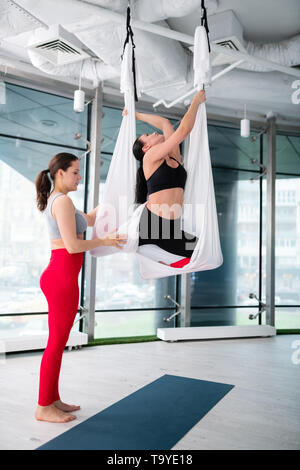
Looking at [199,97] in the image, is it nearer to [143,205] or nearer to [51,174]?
[143,205]

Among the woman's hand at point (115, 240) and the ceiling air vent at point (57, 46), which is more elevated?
the ceiling air vent at point (57, 46)

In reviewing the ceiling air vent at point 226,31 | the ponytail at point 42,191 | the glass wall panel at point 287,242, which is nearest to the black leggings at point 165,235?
the ponytail at point 42,191

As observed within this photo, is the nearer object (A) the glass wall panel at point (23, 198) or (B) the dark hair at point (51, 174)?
(B) the dark hair at point (51, 174)

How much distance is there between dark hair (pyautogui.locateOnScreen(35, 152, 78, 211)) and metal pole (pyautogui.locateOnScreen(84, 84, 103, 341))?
214 centimetres

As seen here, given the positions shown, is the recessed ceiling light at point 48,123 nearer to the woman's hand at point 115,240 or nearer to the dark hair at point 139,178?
the dark hair at point 139,178

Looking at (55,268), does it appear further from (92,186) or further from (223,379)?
(92,186)

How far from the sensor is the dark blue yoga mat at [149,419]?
197 cm

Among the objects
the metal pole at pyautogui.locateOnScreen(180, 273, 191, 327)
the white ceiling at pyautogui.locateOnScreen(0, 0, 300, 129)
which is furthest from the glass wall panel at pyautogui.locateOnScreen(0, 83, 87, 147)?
the metal pole at pyautogui.locateOnScreen(180, 273, 191, 327)

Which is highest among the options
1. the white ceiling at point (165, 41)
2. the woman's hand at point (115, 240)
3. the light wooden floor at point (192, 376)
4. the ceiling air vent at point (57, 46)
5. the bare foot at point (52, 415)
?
the white ceiling at point (165, 41)

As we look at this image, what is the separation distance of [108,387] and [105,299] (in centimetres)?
193

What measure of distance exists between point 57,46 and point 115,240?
2055 mm

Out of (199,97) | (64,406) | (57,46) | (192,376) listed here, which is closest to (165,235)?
(199,97)

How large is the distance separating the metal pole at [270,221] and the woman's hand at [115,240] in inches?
137

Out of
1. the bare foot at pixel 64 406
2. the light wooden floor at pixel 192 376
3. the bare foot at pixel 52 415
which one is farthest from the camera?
the bare foot at pixel 64 406
